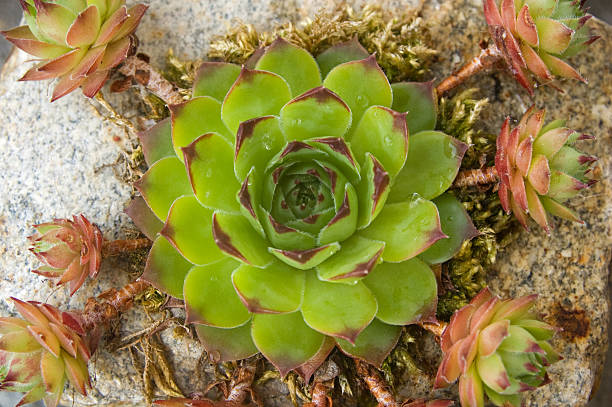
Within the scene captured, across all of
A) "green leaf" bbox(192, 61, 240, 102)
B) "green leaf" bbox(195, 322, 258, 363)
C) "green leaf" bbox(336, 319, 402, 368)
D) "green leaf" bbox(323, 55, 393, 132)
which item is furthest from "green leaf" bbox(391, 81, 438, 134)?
"green leaf" bbox(195, 322, 258, 363)

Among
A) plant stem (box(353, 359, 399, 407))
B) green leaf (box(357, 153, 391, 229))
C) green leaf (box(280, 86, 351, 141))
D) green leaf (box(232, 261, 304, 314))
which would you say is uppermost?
green leaf (box(280, 86, 351, 141))

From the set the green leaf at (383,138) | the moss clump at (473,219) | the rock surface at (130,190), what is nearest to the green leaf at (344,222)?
the green leaf at (383,138)

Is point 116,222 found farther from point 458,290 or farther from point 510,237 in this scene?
point 510,237

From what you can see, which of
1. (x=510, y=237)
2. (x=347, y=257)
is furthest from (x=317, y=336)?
(x=510, y=237)

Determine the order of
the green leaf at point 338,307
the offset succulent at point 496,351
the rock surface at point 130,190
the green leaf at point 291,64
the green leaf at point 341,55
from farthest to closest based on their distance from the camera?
1. the rock surface at point 130,190
2. the green leaf at point 341,55
3. the green leaf at point 291,64
4. the green leaf at point 338,307
5. the offset succulent at point 496,351

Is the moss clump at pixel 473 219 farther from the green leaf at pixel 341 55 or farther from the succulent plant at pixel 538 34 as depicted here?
the green leaf at pixel 341 55

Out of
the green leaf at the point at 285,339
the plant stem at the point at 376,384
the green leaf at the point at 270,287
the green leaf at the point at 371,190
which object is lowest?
the plant stem at the point at 376,384

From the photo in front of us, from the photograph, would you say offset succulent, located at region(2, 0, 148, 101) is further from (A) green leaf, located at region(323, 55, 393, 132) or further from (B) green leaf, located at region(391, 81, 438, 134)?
(B) green leaf, located at region(391, 81, 438, 134)
